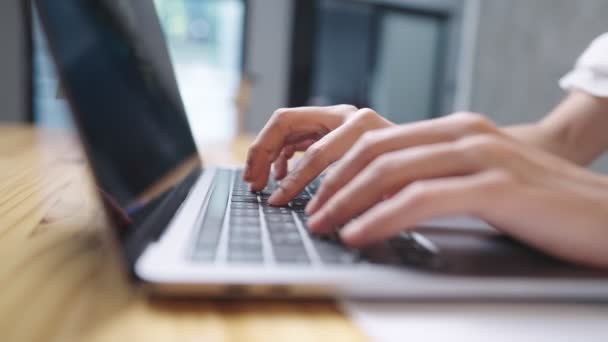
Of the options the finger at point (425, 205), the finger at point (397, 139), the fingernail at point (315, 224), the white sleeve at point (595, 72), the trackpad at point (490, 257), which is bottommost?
the trackpad at point (490, 257)

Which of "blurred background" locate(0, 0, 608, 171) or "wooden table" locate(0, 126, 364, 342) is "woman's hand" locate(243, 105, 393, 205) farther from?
"blurred background" locate(0, 0, 608, 171)

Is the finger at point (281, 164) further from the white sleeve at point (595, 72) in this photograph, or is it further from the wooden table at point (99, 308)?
the white sleeve at point (595, 72)

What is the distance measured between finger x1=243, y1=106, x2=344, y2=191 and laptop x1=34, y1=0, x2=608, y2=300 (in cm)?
10

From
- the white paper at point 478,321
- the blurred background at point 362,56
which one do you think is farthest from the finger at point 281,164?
the blurred background at point 362,56

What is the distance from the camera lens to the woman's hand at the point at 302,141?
39 centimetres

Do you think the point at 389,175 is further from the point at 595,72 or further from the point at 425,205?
the point at 595,72

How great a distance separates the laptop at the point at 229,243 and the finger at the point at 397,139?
0.13 ft

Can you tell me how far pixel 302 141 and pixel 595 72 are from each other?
0.51 metres

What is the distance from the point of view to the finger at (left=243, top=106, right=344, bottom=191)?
0.48m

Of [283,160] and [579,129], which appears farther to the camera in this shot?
[579,129]

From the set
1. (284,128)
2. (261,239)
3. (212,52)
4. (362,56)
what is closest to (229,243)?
(261,239)

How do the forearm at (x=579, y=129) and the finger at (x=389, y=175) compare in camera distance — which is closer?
the finger at (x=389, y=175)

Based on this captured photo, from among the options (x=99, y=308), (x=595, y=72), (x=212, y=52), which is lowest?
(x=99, y=308)

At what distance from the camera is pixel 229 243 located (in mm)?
263
